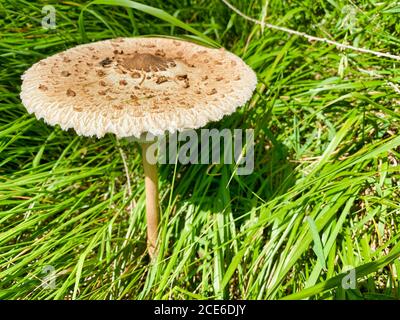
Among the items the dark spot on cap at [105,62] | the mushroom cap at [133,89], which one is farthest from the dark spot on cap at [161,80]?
the dark spot on cap at [105,62]

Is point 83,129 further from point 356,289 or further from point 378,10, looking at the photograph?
point 378,10

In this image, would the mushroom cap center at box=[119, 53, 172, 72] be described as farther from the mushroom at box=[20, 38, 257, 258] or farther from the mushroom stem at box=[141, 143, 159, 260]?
the mushroom stem at box=[141, 143, 159, 260]

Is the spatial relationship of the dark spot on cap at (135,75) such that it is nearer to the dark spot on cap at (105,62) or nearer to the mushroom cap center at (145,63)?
the mushroom cap center at (145,63)

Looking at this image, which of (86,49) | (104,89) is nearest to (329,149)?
(104,89)

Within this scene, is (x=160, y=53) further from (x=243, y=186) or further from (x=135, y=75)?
(x=243, y=186)

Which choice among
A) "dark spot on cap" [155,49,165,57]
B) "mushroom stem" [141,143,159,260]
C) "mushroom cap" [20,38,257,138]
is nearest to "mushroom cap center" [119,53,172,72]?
"mushroom cap" [20,38,257,138]

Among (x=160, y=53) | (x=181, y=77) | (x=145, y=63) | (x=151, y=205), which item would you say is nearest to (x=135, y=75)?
(x=145, y=63)
